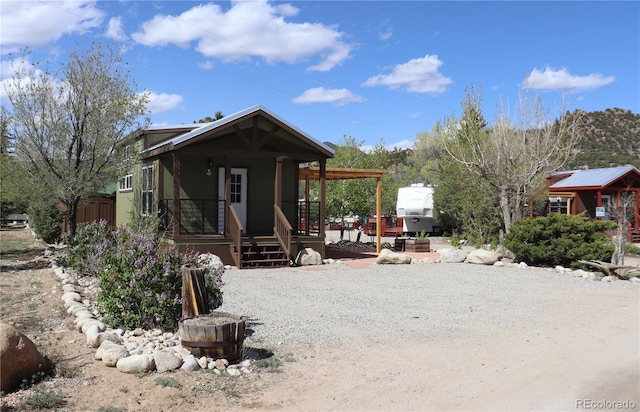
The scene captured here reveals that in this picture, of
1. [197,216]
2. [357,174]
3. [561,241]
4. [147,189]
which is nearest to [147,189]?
[147,189]

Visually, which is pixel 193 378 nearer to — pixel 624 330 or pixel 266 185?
pixel 624 330

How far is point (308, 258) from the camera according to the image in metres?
15.1

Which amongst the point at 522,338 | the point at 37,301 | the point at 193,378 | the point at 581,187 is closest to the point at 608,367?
the point at 522,338

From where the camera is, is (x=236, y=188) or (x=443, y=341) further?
(x=236, y=188)

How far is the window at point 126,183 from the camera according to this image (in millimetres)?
19734

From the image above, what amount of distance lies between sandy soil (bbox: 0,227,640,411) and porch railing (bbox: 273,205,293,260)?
7.52 metres

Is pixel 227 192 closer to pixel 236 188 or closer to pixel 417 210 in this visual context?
pixel 236 188

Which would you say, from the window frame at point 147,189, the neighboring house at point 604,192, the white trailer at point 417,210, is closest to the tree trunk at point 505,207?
the neighboring house at point 604,192

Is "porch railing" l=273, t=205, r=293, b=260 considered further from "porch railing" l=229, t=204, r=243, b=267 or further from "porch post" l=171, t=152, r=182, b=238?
"porch post" l=171, t=152, r=182, b=238

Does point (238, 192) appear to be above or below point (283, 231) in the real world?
above

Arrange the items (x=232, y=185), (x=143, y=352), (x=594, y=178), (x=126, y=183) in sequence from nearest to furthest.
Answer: (x=143, y=352), (x=232, y=185), (x=126, y=183), (x=594, y=178)

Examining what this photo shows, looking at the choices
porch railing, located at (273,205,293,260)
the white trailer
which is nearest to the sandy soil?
porch railing, located at (273,205,293,260)

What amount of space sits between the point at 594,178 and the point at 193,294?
2777 cm

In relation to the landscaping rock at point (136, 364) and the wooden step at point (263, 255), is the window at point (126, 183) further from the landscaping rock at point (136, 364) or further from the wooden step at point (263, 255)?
the landscaping rock at point (136, 364)
